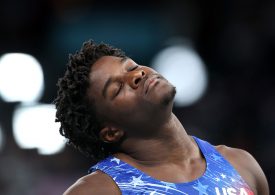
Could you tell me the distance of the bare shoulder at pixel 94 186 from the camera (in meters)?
3.39

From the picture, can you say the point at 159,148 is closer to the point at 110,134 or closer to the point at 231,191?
the point at 110,134

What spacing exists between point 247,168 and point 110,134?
81cm

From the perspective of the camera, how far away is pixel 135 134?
12.2 feet

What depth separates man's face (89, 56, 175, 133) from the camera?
3650mm

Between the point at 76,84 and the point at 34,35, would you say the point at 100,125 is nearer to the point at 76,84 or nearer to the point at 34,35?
the point at 76,84

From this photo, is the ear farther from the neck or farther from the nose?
the nose

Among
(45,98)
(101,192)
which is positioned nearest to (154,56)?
(45,98)

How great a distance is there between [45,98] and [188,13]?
2.49 metres

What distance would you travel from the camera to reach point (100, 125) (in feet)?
12.4

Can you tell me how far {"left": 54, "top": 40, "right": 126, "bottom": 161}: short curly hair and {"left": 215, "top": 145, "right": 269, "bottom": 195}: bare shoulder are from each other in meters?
0.68

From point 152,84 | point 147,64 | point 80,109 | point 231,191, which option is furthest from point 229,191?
point 147,64

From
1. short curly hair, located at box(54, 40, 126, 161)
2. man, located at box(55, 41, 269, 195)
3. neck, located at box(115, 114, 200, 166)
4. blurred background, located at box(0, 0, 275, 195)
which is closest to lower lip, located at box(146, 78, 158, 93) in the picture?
man, located at box(55, 41, 269, 195)

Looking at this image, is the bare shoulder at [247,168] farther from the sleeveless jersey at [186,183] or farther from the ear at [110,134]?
the ear at [110,134]

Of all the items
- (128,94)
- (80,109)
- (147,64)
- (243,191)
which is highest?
(128,94)
